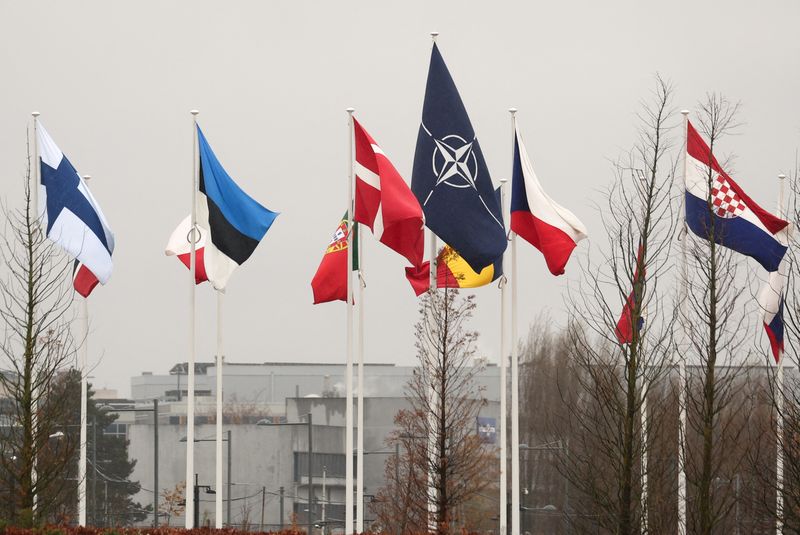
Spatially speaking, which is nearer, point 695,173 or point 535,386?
point 695,173

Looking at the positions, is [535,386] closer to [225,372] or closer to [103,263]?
[225,372]

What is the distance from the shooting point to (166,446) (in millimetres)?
74875

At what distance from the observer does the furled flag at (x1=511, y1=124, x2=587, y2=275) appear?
21.1m

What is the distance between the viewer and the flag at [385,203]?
66.8 ft

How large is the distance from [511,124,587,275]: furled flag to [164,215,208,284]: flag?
646 centimetres

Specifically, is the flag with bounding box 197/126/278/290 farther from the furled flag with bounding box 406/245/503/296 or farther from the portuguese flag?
the furled flag with bounding box 406/245/503/296

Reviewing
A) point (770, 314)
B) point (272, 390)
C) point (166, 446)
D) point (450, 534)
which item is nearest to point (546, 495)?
point (166, 446)

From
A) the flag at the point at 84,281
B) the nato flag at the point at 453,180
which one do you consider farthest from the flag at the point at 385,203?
the flag at the point at 84,281

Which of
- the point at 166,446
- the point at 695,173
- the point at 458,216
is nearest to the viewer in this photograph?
the point at 458,216

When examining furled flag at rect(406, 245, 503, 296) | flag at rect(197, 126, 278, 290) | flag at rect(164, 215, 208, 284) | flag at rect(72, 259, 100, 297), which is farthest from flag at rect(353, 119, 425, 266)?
flag at rect(72, 259, 100, 297)

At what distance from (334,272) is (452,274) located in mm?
2104

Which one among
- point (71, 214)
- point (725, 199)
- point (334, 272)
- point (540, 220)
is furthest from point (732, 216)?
point (71, 214)

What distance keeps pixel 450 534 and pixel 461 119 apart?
22.1 feet

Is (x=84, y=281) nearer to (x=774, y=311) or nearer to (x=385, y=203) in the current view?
(x=385, y=203)
